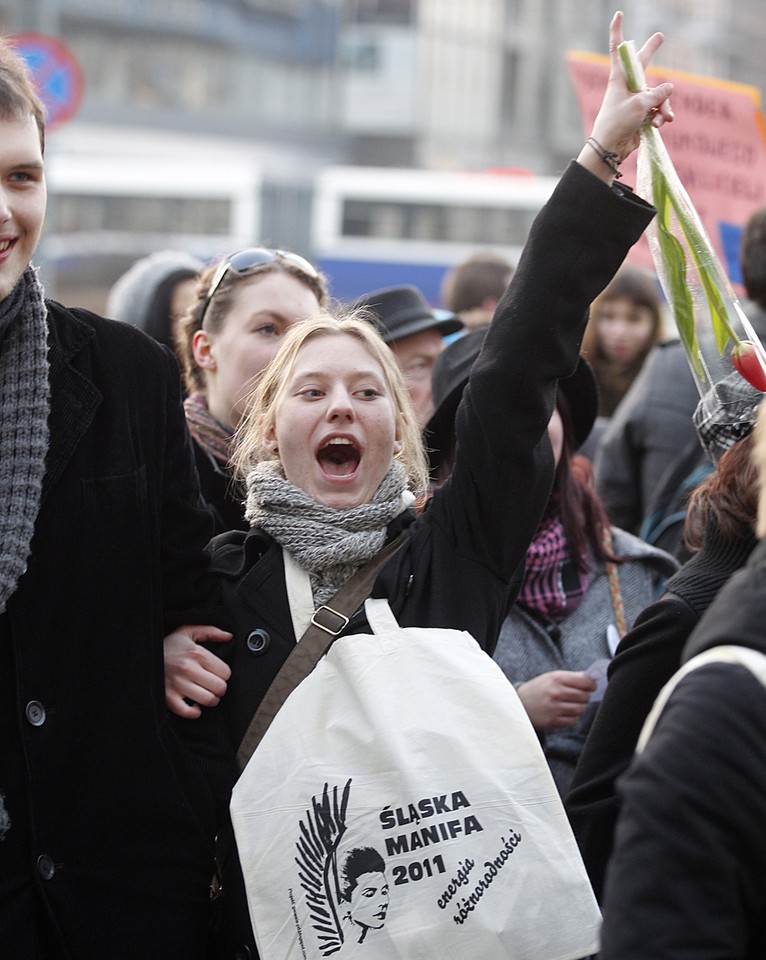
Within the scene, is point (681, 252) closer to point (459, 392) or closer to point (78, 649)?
point (459, 392)

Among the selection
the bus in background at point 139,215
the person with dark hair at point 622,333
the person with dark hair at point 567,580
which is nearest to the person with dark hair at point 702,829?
the person with dark hair at point 567,580

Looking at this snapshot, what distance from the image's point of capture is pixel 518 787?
2.00 m

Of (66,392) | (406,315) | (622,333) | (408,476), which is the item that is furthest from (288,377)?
(622,333)

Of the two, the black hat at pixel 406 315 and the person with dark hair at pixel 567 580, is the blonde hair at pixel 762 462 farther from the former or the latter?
the black hat at pixel 406 315

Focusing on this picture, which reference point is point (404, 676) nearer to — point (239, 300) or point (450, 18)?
point (239, 300)

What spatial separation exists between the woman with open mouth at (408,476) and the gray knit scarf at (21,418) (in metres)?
0.35

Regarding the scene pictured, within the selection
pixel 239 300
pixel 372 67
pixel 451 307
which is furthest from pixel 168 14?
pixel 239 300

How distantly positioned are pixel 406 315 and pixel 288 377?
1.68 metres

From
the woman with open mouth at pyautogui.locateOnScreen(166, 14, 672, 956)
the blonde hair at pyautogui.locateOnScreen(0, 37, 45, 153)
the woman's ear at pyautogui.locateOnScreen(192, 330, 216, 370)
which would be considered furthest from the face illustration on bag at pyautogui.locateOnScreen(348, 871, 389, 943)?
the woman's ear at pyautogui.locateOnScreen(192, 330, 216, 370)

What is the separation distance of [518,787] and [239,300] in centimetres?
164

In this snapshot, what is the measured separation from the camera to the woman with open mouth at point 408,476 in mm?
2223

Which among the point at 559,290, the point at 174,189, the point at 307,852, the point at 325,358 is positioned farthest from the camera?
the point at 174,189

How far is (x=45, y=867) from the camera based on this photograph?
2.20 metres

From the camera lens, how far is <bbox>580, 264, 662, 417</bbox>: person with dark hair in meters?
5.82
